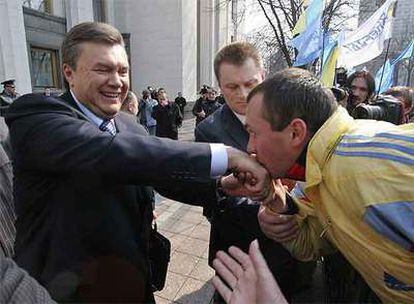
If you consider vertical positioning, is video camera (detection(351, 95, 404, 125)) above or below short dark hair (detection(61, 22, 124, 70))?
below

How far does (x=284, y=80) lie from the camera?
59.6 inches

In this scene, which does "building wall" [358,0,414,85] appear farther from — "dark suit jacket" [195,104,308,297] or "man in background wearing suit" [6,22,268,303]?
"man in background wearing suit" [6,22,268,303]

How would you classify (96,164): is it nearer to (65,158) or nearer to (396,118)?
(65,158)

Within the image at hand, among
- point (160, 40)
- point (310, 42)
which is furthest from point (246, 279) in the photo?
point (160, 40)

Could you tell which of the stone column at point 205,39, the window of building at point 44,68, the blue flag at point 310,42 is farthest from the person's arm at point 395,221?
the stone column at point 205,39

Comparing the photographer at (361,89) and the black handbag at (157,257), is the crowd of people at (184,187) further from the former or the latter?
the photographer at (361,89)

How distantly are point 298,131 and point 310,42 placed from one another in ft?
18.7

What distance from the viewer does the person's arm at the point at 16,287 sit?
86 centimetres

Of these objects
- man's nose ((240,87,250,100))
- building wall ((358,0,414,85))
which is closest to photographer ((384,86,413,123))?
man's nose ((240,87,250,100))

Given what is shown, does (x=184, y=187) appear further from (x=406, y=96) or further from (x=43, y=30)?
(x=43, y=30)

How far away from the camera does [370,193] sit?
1.13m

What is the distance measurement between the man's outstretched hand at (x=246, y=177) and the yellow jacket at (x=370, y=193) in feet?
0.80

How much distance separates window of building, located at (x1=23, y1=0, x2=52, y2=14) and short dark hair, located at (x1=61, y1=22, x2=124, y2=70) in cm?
1330

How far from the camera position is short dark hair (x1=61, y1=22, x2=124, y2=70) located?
1.54 metres
